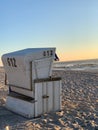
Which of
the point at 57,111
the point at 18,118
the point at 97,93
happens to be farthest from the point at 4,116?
the point at 97,93

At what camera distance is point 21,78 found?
8.31 meters

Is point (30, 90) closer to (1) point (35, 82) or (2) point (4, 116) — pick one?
(1) point (35, 82)

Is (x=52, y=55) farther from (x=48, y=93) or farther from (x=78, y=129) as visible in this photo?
(x=78, y=129)

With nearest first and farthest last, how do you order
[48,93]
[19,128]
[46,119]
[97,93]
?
1. [19,128]
2. [46,119]
3. [48,93]
4. [97,93]

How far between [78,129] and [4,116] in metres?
2.19

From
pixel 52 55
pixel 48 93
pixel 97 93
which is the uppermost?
pixel 52 55

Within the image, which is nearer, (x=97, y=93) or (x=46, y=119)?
(x=46, y=119)

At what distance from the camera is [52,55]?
8359mm

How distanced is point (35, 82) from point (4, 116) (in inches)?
50.1

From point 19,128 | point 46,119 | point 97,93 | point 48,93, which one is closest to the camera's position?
point 19,128

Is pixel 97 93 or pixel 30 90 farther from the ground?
pixel 30 90

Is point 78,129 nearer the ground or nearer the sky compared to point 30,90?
nearer the ground

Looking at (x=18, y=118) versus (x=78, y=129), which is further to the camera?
(x=18, y=118)

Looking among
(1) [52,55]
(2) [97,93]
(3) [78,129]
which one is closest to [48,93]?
(1) [52,55]
